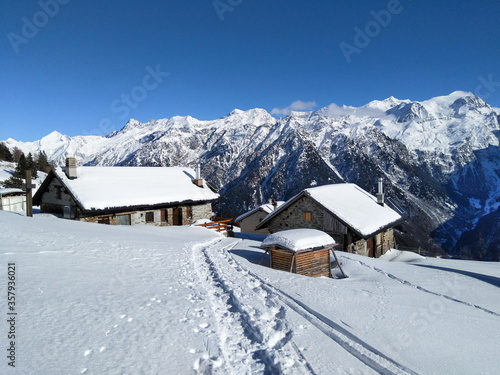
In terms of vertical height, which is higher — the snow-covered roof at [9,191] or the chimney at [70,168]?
the chimney at [70,168]

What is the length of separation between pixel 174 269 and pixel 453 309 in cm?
867

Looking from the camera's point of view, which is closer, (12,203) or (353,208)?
(353,208)

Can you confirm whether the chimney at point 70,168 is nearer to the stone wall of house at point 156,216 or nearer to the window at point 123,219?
the stone wall of house at point 156,216

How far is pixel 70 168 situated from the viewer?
2339 centimetres

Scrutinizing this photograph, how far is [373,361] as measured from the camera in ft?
16.8

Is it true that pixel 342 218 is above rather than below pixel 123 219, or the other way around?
below

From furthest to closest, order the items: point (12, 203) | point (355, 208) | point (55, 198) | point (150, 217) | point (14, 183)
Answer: point (14, 183) < point (12, 203) < point (150, 217) < point (55, 198) < point (355, 208)

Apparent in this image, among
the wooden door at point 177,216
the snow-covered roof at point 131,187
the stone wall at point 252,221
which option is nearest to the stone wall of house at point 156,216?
the wooden door at point 177,216

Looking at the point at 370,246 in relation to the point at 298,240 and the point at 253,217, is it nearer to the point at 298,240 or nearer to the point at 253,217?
the point at 298,240

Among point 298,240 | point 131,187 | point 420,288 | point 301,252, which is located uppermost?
point 131,187

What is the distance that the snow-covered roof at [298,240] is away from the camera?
476 inches

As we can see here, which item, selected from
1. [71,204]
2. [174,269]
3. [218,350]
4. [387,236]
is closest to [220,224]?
[71,204]

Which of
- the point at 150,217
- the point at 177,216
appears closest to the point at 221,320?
the point at 150,217

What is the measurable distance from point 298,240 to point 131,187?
18.7m
